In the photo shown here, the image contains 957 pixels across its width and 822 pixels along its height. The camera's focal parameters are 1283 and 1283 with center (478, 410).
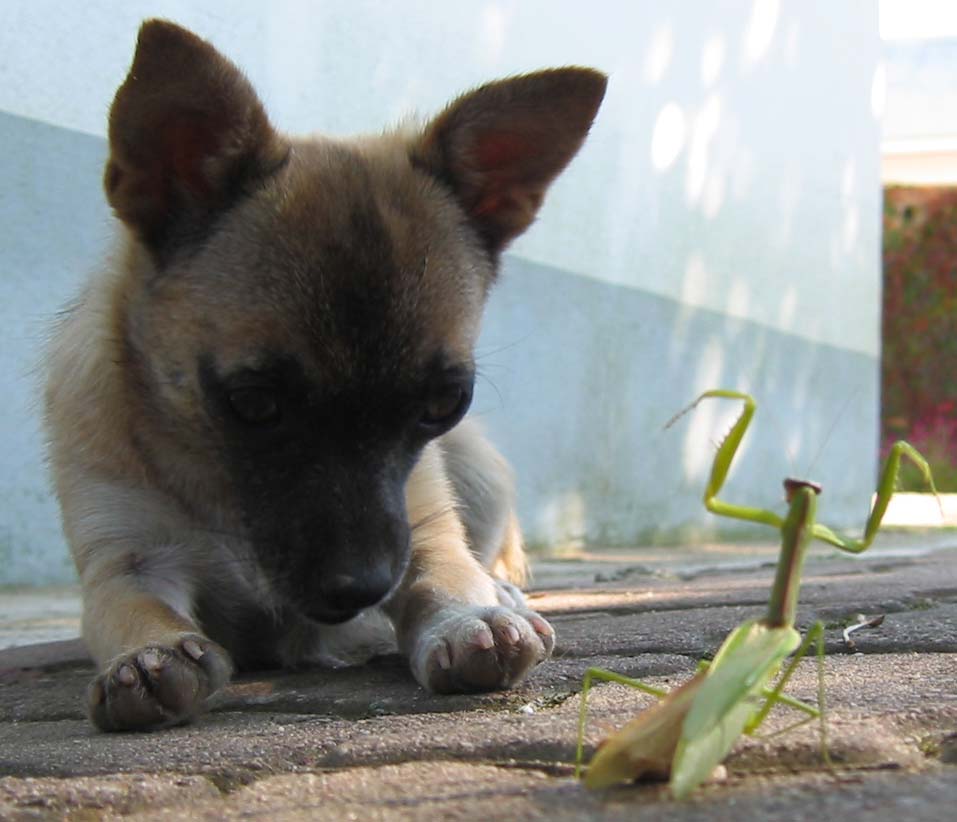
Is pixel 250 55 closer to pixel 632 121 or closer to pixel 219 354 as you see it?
pixel 632 121

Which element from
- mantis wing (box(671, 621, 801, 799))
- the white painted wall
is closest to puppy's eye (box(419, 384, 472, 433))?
mantis wing (box(671, 621, 801, 799))

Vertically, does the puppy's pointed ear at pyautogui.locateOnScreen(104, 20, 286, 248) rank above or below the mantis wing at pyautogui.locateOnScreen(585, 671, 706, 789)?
above

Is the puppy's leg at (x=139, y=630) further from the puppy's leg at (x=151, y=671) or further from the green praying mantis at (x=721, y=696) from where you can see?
the green praying mantis at (x=721, y=696)

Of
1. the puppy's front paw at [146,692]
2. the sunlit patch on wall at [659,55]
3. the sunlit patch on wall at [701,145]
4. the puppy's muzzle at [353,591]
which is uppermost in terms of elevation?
the sunlit patch on wall at [659,55]

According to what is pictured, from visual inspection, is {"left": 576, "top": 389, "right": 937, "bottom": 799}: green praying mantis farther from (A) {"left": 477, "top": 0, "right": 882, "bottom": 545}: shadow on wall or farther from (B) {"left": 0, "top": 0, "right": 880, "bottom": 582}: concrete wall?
(A) {"left": 477, "top": 0, "right": 882, "bottom": 545}: shadow on wall

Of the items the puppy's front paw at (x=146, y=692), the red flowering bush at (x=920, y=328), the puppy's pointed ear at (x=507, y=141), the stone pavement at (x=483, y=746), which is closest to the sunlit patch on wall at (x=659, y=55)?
the puppy's pointed ear at (x=507, y=141)

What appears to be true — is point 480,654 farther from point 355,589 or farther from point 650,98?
point 650,98

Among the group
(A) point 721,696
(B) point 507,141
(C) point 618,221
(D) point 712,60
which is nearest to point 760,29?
(D) point 712,60
